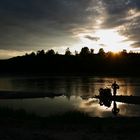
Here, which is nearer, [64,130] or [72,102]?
[64,130]

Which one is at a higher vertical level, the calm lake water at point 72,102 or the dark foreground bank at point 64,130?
the dark foreground bank at point 64,130

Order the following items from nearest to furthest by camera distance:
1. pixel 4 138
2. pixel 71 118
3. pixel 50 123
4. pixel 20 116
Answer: pixel 4 138
pixel 50 123
pixel 71 118
pixel 20 116

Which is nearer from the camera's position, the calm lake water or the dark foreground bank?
the dark foreground bank

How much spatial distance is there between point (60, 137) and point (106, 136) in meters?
2.56

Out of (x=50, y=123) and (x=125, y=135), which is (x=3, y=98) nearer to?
(x=50, y=123)

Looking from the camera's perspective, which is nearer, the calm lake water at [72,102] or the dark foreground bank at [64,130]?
the dark foreground bank at [64,130]

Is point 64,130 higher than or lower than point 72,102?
higher

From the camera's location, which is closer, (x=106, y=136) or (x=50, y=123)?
(x=106, y=136)

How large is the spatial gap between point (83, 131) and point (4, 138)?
5.27 metres

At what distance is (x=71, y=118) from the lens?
2530 centimetres

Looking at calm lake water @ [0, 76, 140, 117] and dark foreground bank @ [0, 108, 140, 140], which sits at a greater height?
dark foreground bank @ [0, 108, 140, 140]

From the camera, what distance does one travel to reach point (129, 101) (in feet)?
150

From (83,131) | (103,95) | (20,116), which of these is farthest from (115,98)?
(83,131)

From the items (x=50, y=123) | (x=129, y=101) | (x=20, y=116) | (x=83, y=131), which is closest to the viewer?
(x=83, y=131)
